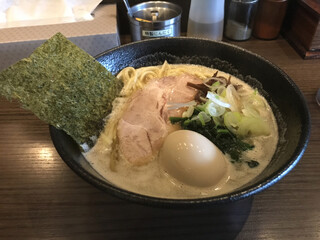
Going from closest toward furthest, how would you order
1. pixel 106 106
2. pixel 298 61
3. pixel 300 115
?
pixel 300 115 < pixel 106 106 < pixel 298 61

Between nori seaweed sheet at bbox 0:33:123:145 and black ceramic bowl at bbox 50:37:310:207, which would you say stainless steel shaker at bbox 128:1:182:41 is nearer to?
black ceramic bowl at bbox 50:37:310:207

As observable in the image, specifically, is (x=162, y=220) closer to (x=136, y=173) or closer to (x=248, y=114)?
(x=136, y=173)

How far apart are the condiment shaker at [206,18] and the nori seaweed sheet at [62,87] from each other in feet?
3.26

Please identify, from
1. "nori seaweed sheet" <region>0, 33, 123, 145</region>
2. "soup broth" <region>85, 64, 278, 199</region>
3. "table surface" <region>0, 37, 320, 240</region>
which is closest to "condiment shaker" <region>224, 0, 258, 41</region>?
"soup broth" <region>85, 64, 278, 199</region>

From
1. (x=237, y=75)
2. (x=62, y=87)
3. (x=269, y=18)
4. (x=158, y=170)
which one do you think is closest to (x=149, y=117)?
(x=158, y=170)

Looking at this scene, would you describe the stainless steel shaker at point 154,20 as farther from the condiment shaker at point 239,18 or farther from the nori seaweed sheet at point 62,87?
the nori seaweed sheet at point 62,87

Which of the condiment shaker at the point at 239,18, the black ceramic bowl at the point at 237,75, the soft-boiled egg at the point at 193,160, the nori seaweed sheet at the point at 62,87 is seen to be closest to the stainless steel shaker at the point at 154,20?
the black ceramic bowl at the point at 237,75

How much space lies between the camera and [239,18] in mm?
2076

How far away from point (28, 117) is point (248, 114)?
47.1 inches

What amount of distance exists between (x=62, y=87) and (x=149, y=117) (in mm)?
435

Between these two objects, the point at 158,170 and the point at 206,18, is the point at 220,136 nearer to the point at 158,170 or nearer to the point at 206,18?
the point at 158,170

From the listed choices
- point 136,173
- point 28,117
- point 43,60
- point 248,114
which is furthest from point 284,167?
point 28,117

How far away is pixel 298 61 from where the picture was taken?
1.94 m

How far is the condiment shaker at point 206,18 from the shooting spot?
1.89 m
